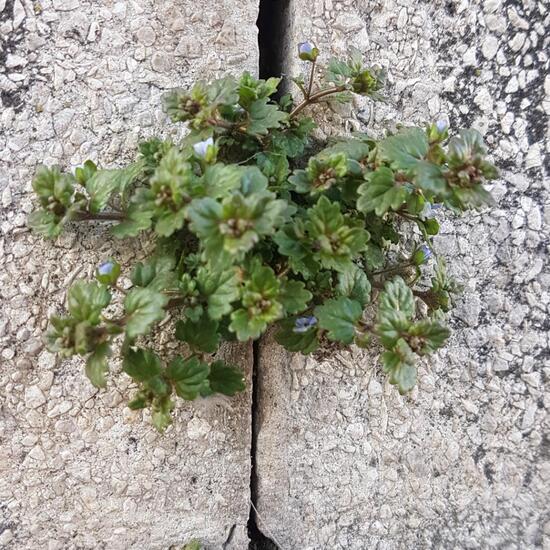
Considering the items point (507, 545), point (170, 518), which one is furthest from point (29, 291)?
point (507, 545)

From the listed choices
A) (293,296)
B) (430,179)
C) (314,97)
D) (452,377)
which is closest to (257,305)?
(293,296)

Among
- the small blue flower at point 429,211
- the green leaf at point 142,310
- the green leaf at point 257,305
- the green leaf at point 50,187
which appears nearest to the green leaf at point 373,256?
the small blue flower at point 429,211

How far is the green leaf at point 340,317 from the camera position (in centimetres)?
91

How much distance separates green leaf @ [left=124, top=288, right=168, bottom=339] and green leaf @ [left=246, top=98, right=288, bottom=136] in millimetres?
297

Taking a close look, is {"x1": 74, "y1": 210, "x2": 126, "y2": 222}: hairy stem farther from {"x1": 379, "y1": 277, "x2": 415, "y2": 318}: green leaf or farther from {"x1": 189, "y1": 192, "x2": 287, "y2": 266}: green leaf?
{"x1": 379, "y1": 277, "x2": 415, "y2": 318}: green leaf

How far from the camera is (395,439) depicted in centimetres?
114

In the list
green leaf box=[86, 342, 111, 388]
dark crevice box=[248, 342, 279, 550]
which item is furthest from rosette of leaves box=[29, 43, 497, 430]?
dark crevice box=[248, 342, 279, 550]

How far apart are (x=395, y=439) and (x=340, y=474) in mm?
118

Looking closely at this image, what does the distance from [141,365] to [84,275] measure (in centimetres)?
22

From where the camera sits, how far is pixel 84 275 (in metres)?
1.04

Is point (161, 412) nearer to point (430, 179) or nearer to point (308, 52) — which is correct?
point (430, 179)

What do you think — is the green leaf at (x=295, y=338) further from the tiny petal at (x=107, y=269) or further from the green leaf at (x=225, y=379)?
the tiny petal at (x=107, y=269)

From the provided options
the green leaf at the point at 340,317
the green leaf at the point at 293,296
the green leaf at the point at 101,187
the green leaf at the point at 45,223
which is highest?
the green leaf at the point at 101,187

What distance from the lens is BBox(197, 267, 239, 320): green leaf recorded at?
0.86 metres
